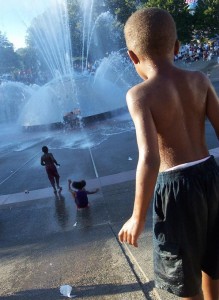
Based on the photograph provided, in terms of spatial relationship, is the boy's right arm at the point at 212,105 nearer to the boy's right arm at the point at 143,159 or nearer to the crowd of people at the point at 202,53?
the boy's right arm at the point at 143,159

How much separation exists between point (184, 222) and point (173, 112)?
1.92 feet

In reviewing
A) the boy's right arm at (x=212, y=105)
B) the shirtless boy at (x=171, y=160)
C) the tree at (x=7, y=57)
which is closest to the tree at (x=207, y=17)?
the boy's right arm at (x=212, y=105)

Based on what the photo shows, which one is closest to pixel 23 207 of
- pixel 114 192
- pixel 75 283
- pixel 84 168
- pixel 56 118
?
pixel 114 192

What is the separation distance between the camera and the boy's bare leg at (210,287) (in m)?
2.08

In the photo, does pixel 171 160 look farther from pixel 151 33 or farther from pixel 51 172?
pixel 51 172

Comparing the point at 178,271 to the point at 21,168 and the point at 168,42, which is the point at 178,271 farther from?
the point at 21,168

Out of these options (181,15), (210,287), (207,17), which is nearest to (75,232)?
(210,287)

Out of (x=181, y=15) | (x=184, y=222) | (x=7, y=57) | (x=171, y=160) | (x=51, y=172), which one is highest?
(x=7, y=57)

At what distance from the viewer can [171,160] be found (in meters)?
1.90

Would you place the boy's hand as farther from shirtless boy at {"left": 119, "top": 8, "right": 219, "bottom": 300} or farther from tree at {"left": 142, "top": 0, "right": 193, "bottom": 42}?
tree at {"left": 142, "top": 0, "right": 193, "bottom": 42}

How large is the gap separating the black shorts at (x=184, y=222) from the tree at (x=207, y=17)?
32034 mm

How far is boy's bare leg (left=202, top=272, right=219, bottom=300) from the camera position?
2084 mm

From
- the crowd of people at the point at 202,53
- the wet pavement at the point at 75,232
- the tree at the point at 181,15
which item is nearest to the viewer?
the wet pavement at the point at 75,232

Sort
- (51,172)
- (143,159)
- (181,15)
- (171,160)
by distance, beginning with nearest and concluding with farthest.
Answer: (143,159) < (171,160) < (51,172) < (181,15)
